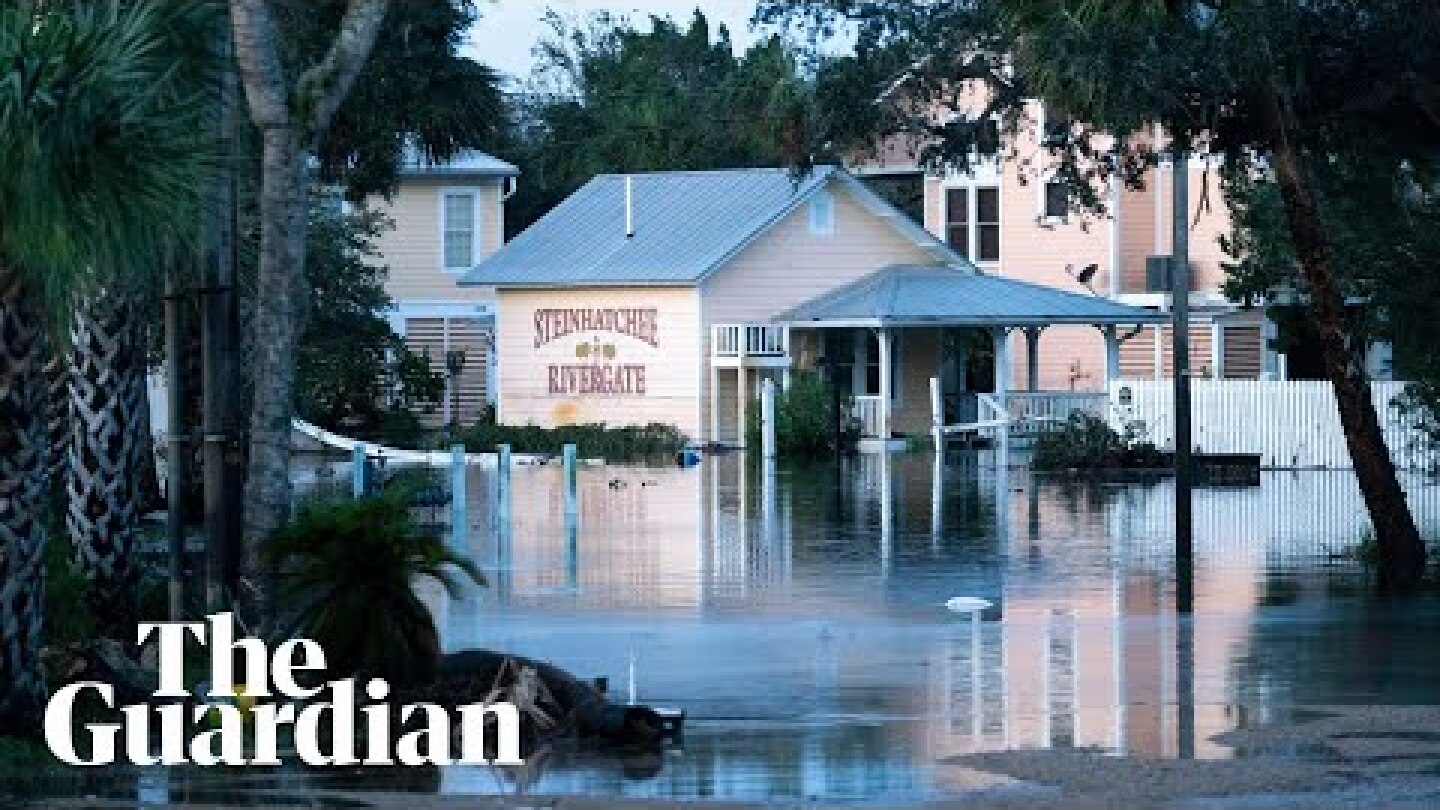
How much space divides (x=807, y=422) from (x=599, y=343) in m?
6.31

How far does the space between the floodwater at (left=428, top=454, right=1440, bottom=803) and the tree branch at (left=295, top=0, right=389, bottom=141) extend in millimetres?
3907

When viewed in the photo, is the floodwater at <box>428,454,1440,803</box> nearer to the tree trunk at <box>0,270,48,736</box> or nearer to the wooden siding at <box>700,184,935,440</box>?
the tree trunk at <box>0,270,48,736</box>

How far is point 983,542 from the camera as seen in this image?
31672 millimetres

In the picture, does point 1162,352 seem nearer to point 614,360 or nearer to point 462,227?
point 614,360

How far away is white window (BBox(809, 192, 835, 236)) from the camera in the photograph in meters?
59.6

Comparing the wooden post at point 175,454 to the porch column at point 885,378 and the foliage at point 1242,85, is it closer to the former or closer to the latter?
the foliage at point 1242,85

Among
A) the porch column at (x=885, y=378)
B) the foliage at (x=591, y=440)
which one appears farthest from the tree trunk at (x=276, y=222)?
the foliage at (x=591, y=440)

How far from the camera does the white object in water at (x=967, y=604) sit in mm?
23516

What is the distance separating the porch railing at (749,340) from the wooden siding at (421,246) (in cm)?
915

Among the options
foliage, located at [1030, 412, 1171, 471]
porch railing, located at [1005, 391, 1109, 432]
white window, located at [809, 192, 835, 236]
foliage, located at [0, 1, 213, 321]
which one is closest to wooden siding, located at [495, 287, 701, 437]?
white window, located at [809, 192, 835, 236]

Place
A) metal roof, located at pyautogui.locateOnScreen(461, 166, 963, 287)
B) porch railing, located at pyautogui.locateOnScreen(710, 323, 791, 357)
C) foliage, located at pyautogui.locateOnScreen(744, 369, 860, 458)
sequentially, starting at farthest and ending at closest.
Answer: metal roof, located at pyautogui.locateOnScreen(461, 166, 963, 287) < porch railing, located at pyautogui.locateOnScreen(710, 323, 791, 357) < foliage, located at pyautogui.locateOnScreen(744, 369, 860, 458)

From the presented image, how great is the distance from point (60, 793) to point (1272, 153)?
14.8 meters

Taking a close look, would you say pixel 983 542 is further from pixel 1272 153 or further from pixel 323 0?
pixel 323 0

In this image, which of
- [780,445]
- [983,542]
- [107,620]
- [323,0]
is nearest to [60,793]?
[107,620]
